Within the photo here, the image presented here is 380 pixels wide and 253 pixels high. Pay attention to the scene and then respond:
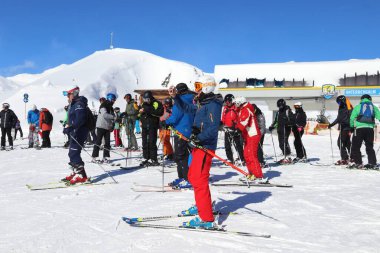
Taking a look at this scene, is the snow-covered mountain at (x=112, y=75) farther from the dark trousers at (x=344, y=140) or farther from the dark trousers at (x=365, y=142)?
the dark trousers at (x=365, y=142)

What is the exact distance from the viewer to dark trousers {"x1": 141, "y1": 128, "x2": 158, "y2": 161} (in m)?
9.52

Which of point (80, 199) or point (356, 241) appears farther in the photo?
point (80, 199)

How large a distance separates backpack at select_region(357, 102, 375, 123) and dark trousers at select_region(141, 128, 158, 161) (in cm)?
526

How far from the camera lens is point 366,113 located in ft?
29.4

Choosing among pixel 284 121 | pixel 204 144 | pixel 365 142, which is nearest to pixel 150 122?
pixel 284 121

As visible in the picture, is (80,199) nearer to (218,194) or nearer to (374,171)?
(218,194)

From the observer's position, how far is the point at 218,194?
6238 millimetres

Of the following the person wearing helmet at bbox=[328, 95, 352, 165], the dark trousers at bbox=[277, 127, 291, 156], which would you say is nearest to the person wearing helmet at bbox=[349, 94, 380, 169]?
the person wearing helmet at bbox=[328, 95, 352, 165]

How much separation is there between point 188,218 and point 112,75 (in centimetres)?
7694

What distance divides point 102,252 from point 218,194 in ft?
9.88

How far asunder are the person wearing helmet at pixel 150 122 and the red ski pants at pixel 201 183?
16.7ft

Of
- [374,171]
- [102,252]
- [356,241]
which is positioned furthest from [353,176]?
[102,252]

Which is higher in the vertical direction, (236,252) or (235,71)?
(235,71)

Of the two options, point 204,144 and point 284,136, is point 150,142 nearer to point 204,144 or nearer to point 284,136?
point 284,136
